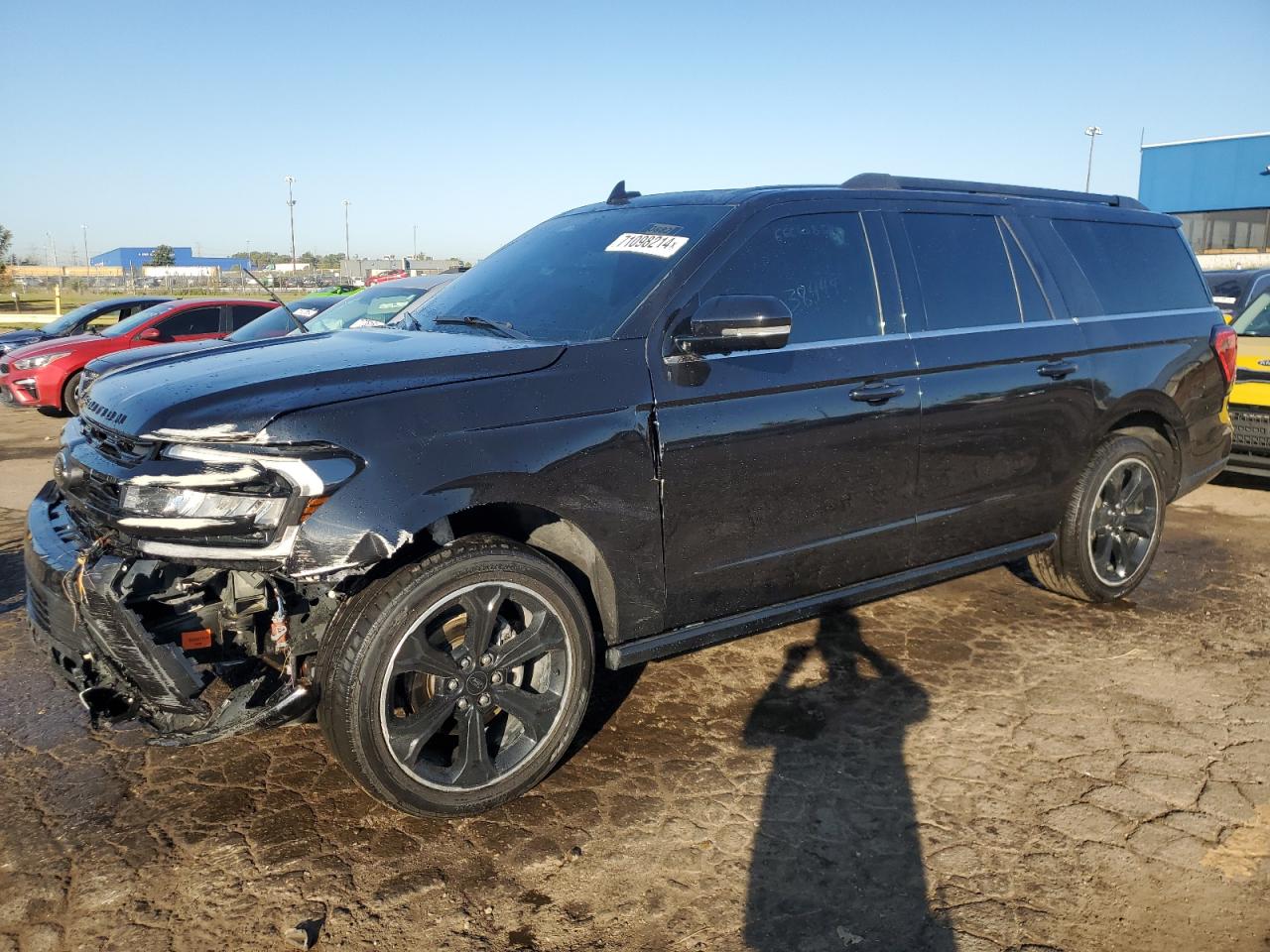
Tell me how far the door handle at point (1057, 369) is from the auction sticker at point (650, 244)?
74.3 inches

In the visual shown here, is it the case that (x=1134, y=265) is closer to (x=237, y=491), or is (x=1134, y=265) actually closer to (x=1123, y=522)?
(x=1123, y=522)

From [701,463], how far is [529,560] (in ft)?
2.36

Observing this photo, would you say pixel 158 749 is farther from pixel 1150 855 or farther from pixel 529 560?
pixel 1150 855

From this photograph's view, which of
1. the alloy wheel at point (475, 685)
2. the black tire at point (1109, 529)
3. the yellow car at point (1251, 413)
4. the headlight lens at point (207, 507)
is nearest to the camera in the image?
the headlight lens at point (207, 507)

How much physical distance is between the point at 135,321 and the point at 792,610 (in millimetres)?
12255

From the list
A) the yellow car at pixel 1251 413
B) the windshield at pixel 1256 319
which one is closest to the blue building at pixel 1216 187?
the windshield at pixel 1256 319

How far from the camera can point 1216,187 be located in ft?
137

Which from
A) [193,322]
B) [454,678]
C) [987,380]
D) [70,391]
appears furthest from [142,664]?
[193,322]

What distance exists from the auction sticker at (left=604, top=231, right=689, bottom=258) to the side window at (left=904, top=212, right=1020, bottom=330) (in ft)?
3.69

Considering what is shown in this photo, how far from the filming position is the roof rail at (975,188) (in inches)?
170

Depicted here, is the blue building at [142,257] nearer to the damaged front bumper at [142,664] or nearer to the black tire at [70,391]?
the black tire at [70,391]

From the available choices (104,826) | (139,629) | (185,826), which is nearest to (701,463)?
(139,629)

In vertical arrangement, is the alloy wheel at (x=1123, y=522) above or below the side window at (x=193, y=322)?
below

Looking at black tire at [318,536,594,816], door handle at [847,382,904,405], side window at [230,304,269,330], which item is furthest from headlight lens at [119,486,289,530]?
side window at [230,304,269,330]
